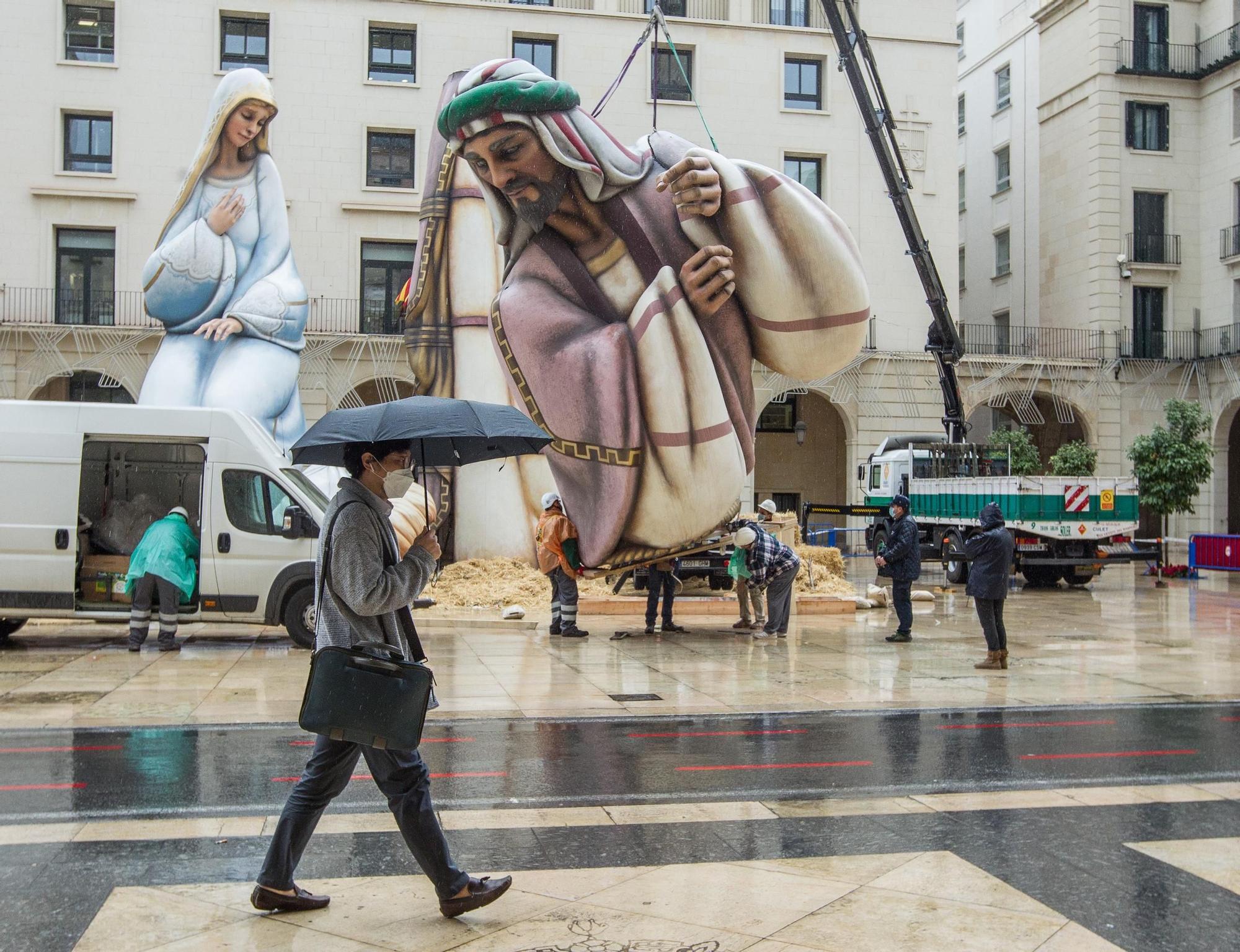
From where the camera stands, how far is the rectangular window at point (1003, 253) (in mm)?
45125

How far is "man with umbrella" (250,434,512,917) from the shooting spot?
17.0ft

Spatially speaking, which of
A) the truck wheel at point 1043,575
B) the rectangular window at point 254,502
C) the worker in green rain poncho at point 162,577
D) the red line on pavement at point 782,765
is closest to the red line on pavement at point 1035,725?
the red line on pavement at point 782,765

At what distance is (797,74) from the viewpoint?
35.9 metres

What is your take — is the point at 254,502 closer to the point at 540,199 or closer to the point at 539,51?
the point at 540,199

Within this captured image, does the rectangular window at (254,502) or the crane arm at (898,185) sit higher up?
the crane arm at (898,185)

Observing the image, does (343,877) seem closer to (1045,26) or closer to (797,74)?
(797,74)

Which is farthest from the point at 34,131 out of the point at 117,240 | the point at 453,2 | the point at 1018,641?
the point at 1018,641

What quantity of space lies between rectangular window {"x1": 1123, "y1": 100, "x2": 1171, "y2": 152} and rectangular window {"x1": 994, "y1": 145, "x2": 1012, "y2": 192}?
5291mm

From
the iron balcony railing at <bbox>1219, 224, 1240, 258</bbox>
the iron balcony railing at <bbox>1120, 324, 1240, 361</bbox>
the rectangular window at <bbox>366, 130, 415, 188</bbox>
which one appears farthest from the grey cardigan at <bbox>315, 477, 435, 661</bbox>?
the iron balcony railing at <bbox>1219, 224, 1240, 258</bbox>

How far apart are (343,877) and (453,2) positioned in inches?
1250

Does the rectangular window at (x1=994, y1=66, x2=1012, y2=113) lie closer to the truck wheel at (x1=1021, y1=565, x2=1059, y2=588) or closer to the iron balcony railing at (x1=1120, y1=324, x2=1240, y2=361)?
the iron balcony railing at (x1=1120, y1=324, x2=1240, y2=361)

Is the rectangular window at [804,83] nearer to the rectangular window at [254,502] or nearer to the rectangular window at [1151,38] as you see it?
the rectangular window at [1151,38]

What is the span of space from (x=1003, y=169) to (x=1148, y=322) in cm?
917

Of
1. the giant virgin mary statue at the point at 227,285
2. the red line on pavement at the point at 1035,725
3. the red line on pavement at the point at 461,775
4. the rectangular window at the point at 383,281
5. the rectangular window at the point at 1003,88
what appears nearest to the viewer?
the red line on pavement at the point at 461,775
